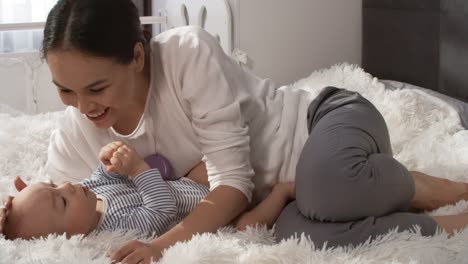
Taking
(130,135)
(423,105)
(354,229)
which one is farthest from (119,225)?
(423,105)

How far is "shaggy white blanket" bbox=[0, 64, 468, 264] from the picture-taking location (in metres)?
1.13

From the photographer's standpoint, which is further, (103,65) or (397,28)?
(397,28)

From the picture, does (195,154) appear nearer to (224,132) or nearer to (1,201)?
(224,132)

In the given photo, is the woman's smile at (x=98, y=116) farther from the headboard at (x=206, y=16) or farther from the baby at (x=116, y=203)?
the headboard at (x=206, y=16)

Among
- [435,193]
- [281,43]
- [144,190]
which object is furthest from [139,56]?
[281,43]

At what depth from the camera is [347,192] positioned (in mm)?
1250

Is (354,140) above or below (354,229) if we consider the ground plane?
above

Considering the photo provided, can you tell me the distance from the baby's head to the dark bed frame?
47.2 inches

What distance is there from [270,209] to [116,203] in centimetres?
29

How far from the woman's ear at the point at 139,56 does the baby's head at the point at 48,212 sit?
26 cm

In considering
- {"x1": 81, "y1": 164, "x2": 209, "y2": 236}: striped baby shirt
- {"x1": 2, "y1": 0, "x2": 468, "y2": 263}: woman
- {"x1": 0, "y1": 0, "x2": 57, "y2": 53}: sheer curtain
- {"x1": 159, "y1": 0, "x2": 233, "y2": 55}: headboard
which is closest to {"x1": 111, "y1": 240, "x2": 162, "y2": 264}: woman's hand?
{"x1": 2, "y1": 0, "x2": 468, "y2": 263}: woman

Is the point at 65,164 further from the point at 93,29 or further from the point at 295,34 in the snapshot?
the point at 295,34

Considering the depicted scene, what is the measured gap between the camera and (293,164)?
4.85 ft

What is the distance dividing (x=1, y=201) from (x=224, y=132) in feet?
1.58
